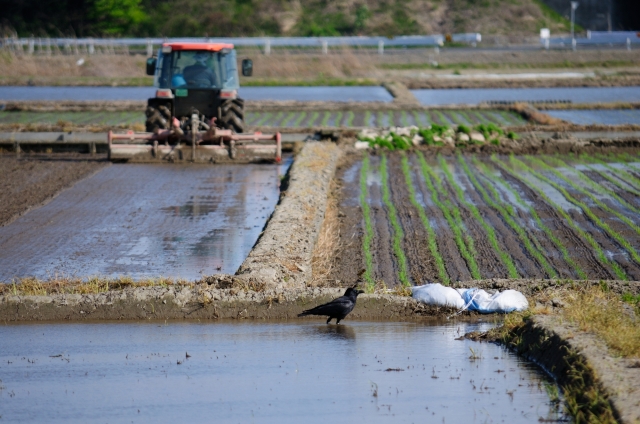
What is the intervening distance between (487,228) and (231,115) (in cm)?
817

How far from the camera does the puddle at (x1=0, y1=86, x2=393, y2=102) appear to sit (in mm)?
32125

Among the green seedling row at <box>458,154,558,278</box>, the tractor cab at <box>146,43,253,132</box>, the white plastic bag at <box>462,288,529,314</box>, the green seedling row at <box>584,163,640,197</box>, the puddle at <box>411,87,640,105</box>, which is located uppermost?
the tractor cab at <box>146,43,253,132</box>

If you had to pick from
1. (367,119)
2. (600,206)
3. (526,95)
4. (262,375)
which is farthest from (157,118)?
(526,95)

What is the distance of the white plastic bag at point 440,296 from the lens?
8.30m

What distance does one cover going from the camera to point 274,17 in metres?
60.2

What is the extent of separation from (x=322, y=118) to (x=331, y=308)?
18.6m

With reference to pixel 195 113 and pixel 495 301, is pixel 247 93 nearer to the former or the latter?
pixel 195 113

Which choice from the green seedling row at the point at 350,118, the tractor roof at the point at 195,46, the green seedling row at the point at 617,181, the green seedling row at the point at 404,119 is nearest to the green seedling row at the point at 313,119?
the green seedling row at the point at 350,118

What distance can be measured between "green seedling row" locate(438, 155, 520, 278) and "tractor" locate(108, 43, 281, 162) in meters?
3.51

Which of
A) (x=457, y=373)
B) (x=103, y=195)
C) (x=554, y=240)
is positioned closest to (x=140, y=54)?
(x=103, y=195)

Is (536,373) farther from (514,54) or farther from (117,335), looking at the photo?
(514,54)

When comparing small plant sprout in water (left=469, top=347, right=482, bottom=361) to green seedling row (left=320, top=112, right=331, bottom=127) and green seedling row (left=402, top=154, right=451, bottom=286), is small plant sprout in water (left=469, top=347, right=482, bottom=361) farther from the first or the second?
green seedling row (left=320, top=112, right=331, bottom=127)

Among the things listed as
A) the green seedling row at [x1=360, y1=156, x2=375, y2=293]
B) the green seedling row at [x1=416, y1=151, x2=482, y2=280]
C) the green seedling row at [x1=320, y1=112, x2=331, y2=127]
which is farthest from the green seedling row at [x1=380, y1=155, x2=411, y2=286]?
the green seedling row at [x1=320, y1=112, x2=331, y2=127]

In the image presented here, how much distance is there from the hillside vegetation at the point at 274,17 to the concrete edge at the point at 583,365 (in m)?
49.0
